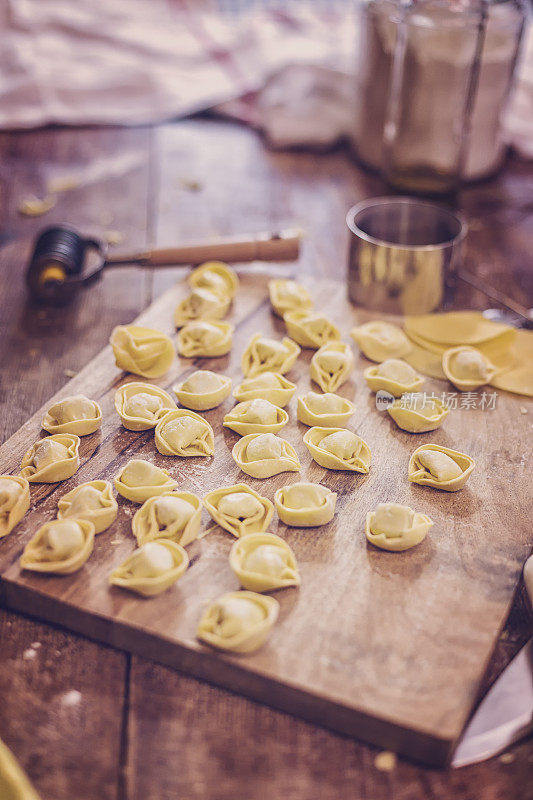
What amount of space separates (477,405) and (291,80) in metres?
1.65

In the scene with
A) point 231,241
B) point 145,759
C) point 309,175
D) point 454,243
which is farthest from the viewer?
point 309,175

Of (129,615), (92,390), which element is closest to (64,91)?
(92,390)

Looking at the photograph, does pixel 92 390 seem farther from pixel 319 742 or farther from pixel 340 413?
pixel 319 742

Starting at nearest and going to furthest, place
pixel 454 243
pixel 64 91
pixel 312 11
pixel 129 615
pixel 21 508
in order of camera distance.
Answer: pixel 129 615 < pixel 21 508 < pixel 454 243 < pixel 64 91 < pixel 312 11

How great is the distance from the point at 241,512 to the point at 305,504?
0.10 m

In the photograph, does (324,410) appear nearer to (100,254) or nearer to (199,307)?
(199,307)

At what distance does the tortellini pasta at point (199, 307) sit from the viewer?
169 centimetres

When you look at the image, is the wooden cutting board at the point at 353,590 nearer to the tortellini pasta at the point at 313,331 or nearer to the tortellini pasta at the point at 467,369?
the tortellini pasta at the point at 467,369

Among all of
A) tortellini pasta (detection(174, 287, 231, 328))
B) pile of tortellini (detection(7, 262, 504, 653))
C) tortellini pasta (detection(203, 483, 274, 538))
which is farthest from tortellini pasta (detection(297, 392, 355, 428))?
tortellini pasta (detection(174, 287, 231, 328))

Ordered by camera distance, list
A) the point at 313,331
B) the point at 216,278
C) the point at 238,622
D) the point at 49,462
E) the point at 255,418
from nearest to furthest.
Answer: the point at 238,622
the point at 49,462
the point at 255,418
the point at 313,331
the point at 216,278

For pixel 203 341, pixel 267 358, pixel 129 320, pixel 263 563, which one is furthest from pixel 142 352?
pixel 263 563

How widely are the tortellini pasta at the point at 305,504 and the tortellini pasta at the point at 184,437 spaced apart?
192mm

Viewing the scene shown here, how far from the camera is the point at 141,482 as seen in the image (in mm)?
1240

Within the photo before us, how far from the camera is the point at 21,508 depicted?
1196 millimetres
